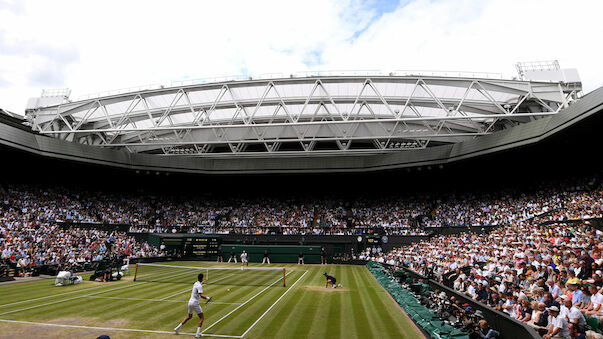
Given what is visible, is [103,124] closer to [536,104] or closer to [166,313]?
[166,313]

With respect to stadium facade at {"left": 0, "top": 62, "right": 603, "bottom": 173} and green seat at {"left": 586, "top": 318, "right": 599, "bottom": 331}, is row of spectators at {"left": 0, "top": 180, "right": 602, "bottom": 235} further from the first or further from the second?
green seat at {"left": 586, "top": 318, "right": 599, "bottom": 331}

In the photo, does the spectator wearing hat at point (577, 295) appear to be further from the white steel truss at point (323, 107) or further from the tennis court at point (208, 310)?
the white steel truss at point (323, 107)

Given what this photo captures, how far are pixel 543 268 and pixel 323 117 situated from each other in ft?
92.0

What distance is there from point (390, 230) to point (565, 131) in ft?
64.1

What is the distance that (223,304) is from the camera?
14969 mm

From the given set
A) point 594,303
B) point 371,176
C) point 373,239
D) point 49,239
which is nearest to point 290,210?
point 371,176

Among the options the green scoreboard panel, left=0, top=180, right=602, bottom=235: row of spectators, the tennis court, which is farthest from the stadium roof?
the tennis court

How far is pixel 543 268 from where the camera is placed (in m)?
12.8

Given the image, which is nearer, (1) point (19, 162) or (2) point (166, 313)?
(2) point (166, 313)

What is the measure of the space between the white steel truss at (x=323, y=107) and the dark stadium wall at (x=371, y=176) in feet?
12.3

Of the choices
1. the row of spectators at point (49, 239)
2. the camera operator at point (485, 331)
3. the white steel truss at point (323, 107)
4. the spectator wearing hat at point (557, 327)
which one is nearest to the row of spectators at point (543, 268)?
the spectator wearing hat at point (557, 327)

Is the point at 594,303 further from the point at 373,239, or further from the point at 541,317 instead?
the point at 373,239

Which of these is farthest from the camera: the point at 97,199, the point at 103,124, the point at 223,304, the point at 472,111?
the point at 97,199

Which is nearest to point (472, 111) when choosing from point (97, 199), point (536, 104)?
point (536, 104)
